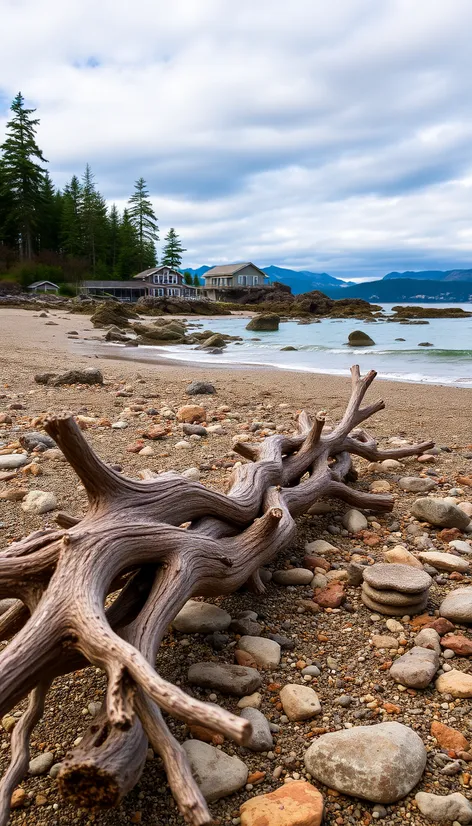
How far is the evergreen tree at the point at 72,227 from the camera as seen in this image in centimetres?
6550

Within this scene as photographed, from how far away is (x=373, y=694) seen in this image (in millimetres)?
2285

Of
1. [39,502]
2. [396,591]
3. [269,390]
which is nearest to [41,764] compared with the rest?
[396,591]

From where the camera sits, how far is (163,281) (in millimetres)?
75000

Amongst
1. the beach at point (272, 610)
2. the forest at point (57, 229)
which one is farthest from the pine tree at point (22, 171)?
the beach at point (272, 610)

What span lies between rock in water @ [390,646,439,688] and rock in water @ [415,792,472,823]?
1.83ft

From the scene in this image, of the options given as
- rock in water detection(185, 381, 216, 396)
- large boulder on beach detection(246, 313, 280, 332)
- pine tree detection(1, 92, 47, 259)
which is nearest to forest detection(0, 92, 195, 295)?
pine tree detection(1, 92, 47, 259)

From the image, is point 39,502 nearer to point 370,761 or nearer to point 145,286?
point 370,761

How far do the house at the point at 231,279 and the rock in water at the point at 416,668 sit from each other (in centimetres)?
8277

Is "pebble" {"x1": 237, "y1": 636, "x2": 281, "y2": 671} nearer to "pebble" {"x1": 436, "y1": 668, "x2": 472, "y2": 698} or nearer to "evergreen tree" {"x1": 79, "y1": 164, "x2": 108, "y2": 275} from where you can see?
"pebble" {"x1": 436, "y1": 668, "x2": 472, "y2": 698}

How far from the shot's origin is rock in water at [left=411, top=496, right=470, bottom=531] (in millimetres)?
3723

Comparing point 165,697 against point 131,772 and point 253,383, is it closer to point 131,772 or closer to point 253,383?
point 131,772

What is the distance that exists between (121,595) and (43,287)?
2303 inches

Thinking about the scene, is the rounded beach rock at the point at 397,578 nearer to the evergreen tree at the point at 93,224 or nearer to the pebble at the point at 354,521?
the pebble at the point at 354,521

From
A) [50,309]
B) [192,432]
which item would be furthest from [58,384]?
[50,309]
